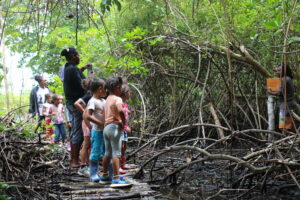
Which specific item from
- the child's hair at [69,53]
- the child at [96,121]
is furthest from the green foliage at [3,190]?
the child's hair at [69,53]

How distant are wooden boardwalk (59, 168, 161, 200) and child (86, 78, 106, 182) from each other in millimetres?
185

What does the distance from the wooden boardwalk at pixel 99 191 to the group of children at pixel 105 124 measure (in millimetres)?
94

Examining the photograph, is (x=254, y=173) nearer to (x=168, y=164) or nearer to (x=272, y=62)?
(x=168, y=164)

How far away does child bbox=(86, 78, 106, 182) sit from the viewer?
3816 mm

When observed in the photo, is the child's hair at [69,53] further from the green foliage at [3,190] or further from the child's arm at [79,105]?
the green foliage at [3,190]

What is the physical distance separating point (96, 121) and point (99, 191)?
0.77 meters

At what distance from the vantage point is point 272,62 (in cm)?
713

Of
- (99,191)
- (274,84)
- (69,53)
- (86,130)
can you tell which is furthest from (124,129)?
(274,84)

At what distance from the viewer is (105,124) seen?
3.71m

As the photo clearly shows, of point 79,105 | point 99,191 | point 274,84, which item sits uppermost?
point 274,84

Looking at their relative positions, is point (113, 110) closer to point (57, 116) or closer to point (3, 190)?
point (3, 190)

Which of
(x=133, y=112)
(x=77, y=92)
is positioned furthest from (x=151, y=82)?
(x=77, y=92)

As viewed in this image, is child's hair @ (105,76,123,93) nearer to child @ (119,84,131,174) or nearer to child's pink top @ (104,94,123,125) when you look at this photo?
child's pink top @ (104,94,123,125)

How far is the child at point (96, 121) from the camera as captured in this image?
382 centimetres
